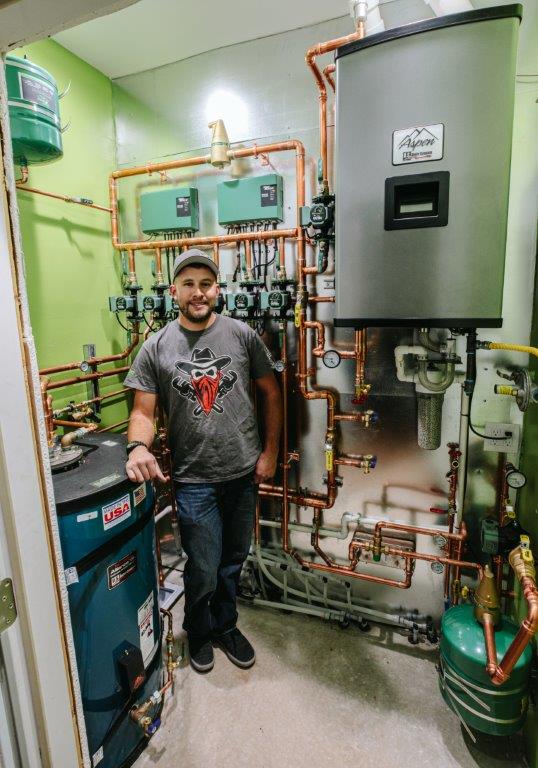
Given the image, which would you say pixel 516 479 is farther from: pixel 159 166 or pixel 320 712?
pixel 159 166

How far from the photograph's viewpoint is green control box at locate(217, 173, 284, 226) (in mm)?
1936

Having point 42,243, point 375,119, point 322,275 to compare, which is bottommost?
point 322,275

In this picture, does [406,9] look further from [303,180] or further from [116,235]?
[116,235]

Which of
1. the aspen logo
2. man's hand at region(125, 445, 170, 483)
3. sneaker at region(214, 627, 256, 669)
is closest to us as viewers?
the aspen logo

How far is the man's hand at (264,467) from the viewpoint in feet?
6.14

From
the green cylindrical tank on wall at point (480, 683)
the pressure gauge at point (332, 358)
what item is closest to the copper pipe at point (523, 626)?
the green cylindrical tank on wall at point (480, 683)

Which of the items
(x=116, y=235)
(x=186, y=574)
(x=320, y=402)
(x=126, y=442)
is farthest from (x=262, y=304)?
(x=186, y=574)

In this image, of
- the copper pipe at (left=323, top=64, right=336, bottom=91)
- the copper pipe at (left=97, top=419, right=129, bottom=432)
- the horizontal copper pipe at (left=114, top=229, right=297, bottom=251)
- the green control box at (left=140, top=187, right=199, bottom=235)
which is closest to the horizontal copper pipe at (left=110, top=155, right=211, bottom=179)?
the green control box at (left=140, top=187, right=199, bottom=235)

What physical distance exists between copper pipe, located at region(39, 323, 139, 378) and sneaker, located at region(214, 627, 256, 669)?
1413 mm

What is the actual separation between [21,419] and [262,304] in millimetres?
1316

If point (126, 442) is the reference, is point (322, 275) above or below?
above

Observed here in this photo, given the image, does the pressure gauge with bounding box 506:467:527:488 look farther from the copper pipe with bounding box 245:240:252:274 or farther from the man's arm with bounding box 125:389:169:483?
the copper pipe with bounding box 245:240:252:274

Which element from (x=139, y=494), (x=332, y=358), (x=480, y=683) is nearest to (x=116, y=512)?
(x=139, y=494)

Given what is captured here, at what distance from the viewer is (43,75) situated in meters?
1.51
